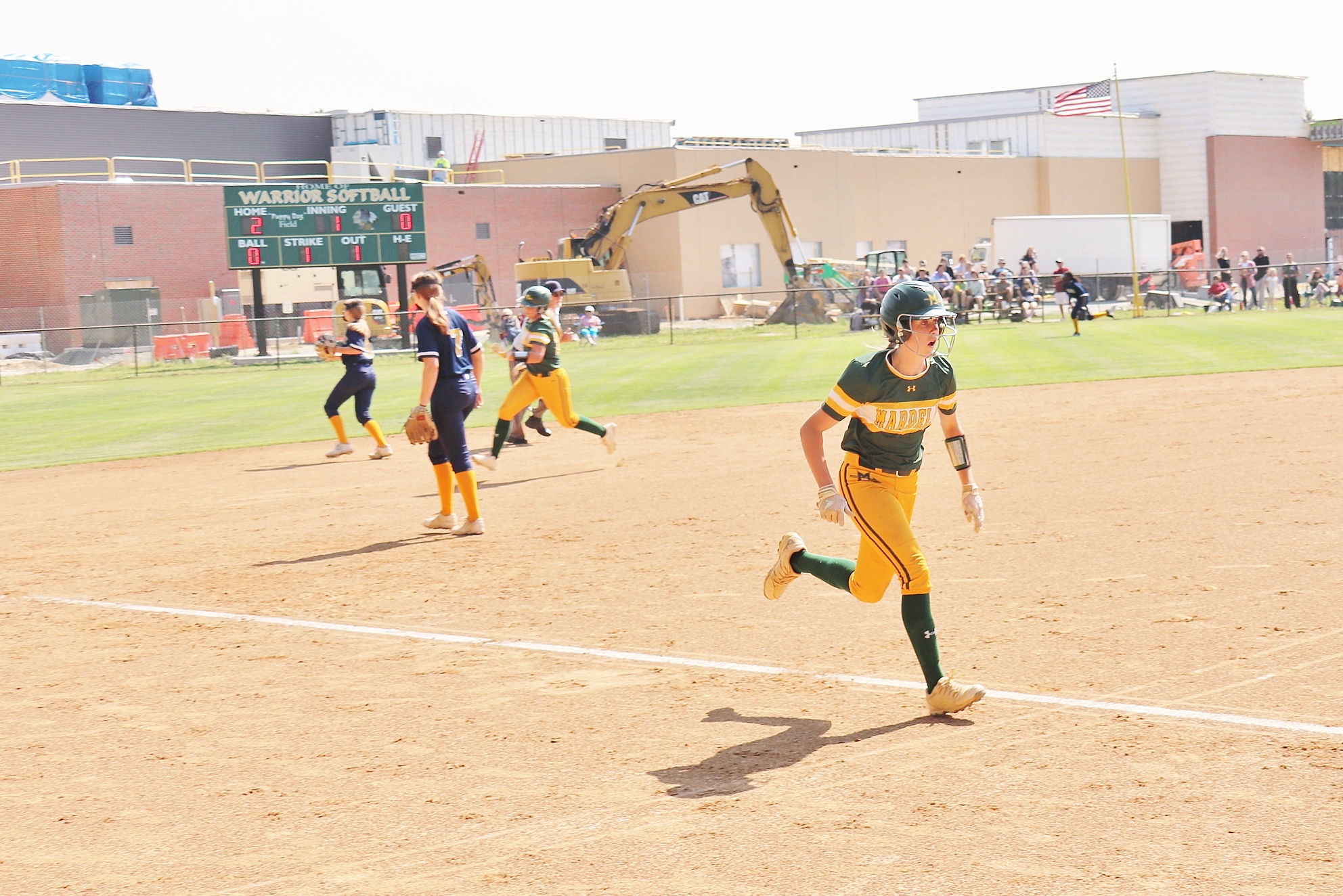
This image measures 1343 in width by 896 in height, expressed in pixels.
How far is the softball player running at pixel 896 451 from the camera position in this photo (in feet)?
20.8

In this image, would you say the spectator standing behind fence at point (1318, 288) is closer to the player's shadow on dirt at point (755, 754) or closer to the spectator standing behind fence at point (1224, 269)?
the spectator standing behind fence at point (1224, 269)

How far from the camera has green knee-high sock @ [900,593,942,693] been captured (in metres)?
6.39

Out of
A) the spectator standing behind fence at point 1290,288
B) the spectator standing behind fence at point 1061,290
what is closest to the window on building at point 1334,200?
the spectator standing behind fence at point 1290,288

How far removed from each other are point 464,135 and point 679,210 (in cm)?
2176

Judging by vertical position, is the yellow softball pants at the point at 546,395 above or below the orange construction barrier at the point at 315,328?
below

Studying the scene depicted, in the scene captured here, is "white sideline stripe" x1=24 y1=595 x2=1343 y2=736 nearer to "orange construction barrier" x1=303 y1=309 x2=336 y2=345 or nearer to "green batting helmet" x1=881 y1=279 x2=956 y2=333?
"green batting helmet" x1=881 y1=279 x2=956 y2=333

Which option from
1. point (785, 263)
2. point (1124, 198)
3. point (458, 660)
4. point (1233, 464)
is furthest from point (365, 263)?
point (1124, 198)

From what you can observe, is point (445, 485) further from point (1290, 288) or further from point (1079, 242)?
point (1079, 242)

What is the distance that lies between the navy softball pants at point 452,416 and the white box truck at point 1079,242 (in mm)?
40284

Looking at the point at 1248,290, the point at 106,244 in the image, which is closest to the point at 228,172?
the point at 106,244

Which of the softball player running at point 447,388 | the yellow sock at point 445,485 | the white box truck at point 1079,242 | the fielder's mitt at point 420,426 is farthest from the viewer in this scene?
the white box truck at point 1079,242

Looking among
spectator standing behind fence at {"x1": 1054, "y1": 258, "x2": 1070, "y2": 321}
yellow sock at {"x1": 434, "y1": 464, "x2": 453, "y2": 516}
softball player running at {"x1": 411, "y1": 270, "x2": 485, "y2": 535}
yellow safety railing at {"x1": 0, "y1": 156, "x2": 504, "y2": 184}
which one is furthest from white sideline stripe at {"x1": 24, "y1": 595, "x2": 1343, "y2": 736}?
yellow safety railing at {"x1": 0, "y1": 156, "x2": 504, "y2": 184}

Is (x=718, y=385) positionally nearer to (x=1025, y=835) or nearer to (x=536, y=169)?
(x=1025, y=835)

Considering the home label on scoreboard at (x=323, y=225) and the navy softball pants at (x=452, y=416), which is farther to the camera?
the home label on scoreboard at (x=323, y=225)
